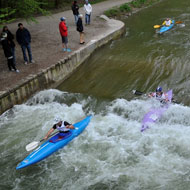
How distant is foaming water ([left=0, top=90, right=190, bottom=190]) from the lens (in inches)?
242

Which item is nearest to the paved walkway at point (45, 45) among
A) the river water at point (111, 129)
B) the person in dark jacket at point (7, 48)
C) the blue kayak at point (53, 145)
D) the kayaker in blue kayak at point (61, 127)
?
the person in dark jacket at point (7, 48)

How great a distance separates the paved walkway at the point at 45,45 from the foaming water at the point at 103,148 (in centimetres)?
121

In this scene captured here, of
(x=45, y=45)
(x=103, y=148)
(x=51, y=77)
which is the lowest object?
(x=103, y=148)

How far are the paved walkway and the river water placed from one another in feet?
3.47

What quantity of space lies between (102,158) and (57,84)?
16.7 feet

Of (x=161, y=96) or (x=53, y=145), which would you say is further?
(x=161, y=96)

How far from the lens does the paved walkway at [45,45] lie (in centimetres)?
984

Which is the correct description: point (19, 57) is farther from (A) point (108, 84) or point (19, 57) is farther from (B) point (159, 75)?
(B) point (159, 75)

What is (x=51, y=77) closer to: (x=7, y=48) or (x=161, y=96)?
(x=7, y=48)

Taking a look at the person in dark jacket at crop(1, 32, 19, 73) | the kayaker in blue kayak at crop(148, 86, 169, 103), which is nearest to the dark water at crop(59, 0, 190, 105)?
the kayaker in blue kayak at crop(148, 86, 169, 103)

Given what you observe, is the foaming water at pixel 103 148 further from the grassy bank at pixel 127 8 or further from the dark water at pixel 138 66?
the grassy bank at pixel 127 8

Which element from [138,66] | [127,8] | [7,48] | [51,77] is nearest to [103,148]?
[51,77]

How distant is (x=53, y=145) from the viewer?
23.9 feet

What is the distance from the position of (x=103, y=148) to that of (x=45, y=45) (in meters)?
7.74
